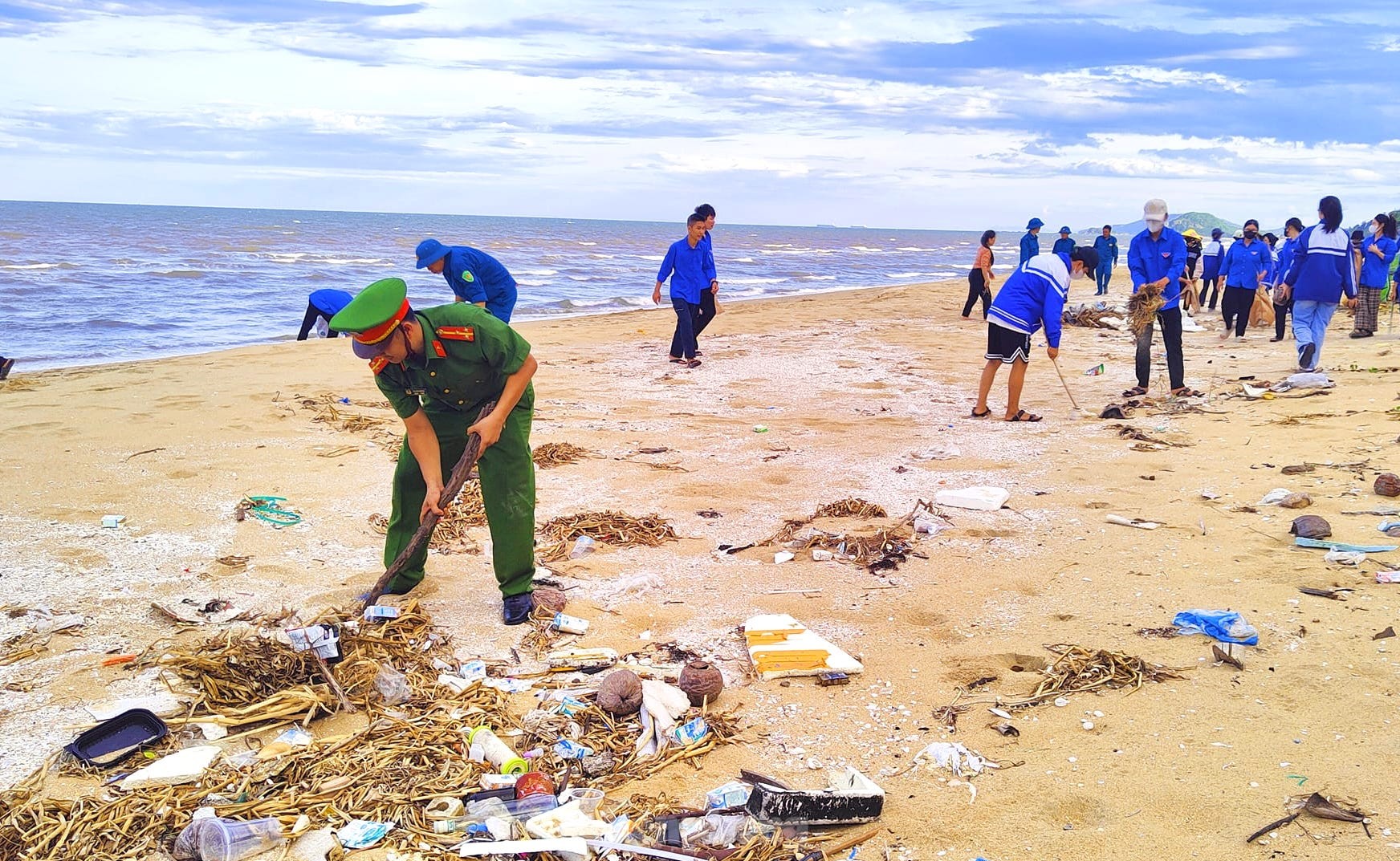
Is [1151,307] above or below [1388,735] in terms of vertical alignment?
above

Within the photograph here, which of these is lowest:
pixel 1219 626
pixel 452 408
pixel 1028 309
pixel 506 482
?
pixel 1219 626

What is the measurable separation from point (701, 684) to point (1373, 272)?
493 inches

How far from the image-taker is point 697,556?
5109 millimetres

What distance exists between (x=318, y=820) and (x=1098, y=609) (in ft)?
10.2

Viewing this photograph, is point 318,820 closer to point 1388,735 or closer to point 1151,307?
point 1388,735

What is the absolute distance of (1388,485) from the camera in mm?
5211

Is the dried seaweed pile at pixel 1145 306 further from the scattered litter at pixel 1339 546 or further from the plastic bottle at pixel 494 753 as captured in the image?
the plastic bottle at pixel 494 753

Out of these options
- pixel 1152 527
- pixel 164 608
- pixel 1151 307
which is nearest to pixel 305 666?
pixel 164 608

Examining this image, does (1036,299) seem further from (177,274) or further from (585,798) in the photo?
(177,274)

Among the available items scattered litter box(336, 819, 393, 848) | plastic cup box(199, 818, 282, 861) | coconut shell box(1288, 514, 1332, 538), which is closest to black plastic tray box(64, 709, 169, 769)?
plastic cup box(199, 818, 282, 861)

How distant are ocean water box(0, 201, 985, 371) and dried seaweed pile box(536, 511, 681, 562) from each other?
33.3 feet

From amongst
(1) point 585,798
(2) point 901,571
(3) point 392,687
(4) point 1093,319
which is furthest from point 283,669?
(4) point 1093,319

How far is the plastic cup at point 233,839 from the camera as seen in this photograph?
2.65 metres

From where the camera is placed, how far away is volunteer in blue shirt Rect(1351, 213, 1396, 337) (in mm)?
12320
